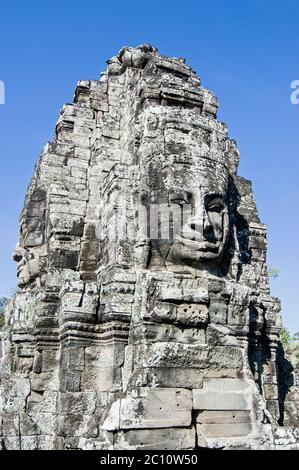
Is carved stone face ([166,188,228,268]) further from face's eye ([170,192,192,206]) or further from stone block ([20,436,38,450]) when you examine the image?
stone block ([20,436,38,450])

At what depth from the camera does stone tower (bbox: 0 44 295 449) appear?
19.9ft

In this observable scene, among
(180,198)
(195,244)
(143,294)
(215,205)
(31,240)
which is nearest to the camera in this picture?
(143,294)

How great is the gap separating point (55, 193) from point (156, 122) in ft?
6.67

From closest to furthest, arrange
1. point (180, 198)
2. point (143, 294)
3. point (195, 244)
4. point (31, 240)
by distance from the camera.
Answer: point (143, 294) → point (195, 244) → point (180, 198) → point (31, 240)

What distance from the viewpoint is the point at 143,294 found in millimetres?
6512

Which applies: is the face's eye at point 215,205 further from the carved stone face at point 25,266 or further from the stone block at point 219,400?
the carved stone face at point 25,266

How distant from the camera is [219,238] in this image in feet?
22.9

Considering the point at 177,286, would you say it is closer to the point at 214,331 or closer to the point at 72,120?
the point at 214,331

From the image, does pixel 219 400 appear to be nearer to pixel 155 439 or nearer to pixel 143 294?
pixel 155 439

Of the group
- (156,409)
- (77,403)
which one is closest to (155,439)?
Result: (156,409)

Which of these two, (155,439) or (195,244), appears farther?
(195,244)

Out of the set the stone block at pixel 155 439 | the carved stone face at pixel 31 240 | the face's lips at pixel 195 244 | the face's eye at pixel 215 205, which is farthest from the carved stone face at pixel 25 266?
the stone block at pixel 155 439

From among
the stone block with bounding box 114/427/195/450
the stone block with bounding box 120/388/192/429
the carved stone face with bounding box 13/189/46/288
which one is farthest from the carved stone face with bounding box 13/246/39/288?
the stone block with bounding box 114/427/195/450

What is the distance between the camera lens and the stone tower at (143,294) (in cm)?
605
